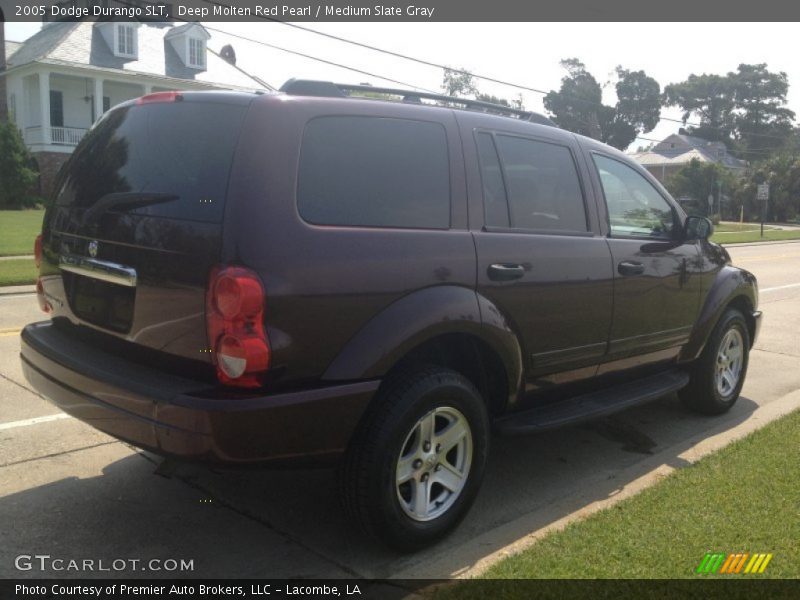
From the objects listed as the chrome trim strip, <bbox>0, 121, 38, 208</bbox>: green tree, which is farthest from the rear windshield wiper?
<bbox>0, 121, 38, 208</bbox>: green tree

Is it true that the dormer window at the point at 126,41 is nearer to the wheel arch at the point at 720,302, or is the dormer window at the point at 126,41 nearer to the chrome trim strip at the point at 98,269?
the wheel arch at the point at 720,302

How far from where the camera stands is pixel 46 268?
4.06 metres

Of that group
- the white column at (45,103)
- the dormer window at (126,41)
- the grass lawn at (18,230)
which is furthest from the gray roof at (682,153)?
the grass lawn at (18,230)

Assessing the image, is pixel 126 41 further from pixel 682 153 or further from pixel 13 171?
pixel 682 153

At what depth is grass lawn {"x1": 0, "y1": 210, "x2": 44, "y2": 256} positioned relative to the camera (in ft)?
51.6

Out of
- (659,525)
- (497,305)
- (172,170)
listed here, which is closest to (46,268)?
(172,170)

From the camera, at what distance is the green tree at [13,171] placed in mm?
28578

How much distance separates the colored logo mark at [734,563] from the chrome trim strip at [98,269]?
9.02ft

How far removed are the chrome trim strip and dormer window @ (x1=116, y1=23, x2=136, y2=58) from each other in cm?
3437

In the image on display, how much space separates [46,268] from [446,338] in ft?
6.85

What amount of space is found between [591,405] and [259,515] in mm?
1996

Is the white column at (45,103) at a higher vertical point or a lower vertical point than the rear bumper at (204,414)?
higher

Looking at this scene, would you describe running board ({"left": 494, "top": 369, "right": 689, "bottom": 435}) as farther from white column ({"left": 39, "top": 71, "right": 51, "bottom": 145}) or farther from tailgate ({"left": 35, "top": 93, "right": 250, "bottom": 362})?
white column ({"left": 39, "top": 71, "right": 51, "bottom": 145})

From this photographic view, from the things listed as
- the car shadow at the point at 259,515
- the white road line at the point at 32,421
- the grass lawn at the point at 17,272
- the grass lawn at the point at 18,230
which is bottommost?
the car shadow at the point at 259,515
